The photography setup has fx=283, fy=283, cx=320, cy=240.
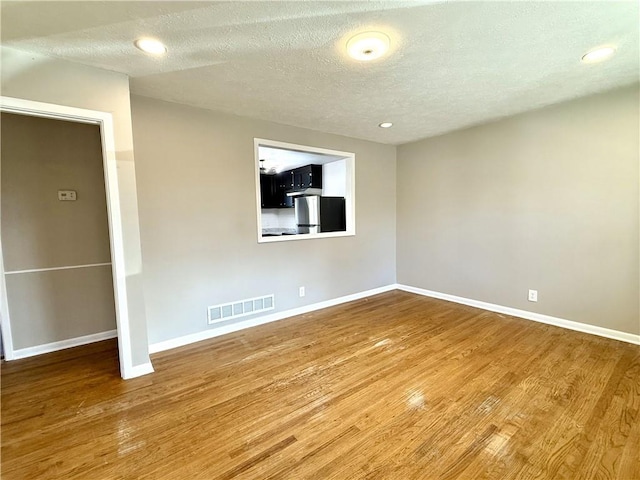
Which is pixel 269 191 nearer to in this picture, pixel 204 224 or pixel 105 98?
pixel 204 224

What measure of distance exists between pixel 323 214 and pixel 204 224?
194 centimetres

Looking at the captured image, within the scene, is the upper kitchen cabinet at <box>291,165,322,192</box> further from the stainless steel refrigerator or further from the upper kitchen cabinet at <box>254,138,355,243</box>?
the stainless steel refrigerator

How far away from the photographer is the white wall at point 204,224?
2.70 m

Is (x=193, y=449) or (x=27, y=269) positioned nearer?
(x=193, y=449)

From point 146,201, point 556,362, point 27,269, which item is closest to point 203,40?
point 146,201

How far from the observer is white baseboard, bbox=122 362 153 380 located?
2.32m

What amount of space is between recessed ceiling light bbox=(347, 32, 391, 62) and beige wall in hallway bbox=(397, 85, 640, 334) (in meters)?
2.38

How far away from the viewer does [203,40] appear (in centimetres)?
182

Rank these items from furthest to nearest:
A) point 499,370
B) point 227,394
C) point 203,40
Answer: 1. point 499,370
2. point 227,394
3. point 203,40

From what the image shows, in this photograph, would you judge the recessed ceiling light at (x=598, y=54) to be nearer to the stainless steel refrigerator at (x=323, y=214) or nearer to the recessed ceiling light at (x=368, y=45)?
the recessed ceiling light at (x=368, y=45)

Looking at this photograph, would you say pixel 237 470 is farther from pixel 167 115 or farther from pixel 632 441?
pixel 167 115

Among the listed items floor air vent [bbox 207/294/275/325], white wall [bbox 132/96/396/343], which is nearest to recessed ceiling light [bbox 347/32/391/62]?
white wall [bbox 132/96/396/343]

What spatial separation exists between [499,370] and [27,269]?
174 inches

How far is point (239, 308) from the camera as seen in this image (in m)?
3.26
